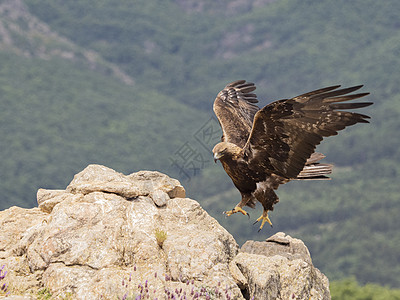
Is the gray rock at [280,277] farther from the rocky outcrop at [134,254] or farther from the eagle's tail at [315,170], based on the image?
the eagle's tail at [315,170]

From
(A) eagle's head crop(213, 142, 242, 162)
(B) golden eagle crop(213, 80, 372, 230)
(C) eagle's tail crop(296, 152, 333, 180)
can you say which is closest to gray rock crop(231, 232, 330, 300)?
(B) golden eagle crop(213, 80, 372, 230)

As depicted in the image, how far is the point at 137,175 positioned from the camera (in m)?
13.6

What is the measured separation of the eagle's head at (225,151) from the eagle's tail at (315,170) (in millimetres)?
1699

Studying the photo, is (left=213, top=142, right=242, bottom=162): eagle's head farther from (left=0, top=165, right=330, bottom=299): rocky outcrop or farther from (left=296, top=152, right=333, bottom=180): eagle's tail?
(left=296, top=152, right=333, bottom=180): eagle's tail

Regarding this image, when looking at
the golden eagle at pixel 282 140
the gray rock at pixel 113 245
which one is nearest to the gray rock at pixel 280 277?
the gray rock at pixel 113 245

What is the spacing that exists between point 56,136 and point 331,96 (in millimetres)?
189206

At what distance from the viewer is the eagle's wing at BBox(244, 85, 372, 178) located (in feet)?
35.5

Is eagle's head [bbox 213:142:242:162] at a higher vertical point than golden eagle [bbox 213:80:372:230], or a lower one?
higher

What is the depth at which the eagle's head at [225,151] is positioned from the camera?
12.3m

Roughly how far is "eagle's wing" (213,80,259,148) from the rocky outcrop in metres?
2.63

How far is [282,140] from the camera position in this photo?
1168 centimetres

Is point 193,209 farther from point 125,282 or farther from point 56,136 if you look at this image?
point 56,136

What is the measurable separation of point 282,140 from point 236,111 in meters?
3.93

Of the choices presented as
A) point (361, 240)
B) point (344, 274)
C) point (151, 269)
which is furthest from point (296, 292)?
point (361, 240)
